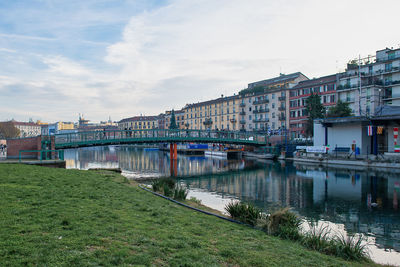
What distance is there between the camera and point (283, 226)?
11477 mm

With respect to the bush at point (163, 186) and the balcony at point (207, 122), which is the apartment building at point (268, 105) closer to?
the balcony at point (207, 122)

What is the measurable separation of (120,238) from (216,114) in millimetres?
105365

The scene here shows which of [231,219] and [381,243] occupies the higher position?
[231,219]

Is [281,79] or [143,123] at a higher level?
[281,79]

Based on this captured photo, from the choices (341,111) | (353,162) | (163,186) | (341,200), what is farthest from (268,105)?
Result: (163,186)

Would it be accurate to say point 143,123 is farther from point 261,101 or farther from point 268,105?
point 268,105

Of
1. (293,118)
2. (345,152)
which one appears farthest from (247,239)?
(293,118)

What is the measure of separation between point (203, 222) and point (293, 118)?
7580 centimetres

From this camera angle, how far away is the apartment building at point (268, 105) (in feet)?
283

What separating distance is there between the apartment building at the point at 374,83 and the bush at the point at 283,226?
57996mm

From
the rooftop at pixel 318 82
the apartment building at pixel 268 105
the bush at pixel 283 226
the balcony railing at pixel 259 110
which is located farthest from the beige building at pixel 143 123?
the bush at pixel 283 226

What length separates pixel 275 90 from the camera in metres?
87.9

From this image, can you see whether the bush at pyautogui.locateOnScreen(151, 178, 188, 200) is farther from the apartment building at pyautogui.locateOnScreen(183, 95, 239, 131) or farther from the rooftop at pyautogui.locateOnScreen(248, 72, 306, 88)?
the apartment building at pyautogui.locateOnScreen(183, 95, 239, 131)

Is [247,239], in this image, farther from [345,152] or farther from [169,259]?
[345,152]
